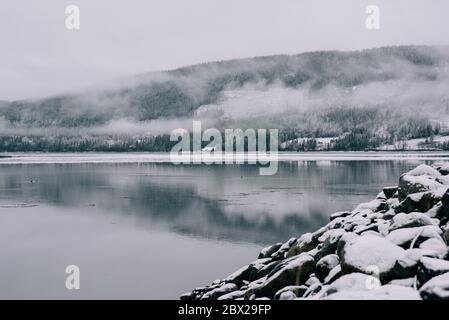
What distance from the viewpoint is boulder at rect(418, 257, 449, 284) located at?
7402 millimetres

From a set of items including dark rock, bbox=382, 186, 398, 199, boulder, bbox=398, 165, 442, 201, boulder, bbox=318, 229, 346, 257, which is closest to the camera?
boulder, bbox=318, 229, 346, 257

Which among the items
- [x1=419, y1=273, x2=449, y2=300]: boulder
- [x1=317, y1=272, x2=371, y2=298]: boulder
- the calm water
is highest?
[x1=419, y1=273, x2=449, y2=300]: boulder

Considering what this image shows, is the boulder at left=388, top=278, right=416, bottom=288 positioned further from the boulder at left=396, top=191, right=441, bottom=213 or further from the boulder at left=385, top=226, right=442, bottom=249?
the boulder at left=396, top=191, right=441, bottom=213

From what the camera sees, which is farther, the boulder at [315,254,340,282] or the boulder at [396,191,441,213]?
the boulder at [396,191,441,213]

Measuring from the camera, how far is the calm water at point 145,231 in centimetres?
1786

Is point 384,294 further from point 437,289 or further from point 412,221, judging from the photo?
point 412,221

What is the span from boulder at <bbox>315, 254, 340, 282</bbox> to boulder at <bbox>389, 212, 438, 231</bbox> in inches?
59.5

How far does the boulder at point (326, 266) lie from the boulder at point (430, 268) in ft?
8.00

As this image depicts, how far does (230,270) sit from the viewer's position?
18438mm

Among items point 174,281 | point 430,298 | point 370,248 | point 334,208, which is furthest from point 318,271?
point 334,208

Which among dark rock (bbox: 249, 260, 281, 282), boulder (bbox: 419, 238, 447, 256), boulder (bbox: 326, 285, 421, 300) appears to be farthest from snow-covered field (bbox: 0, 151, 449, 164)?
boulder (bbox: 326, 285, 421, 300)

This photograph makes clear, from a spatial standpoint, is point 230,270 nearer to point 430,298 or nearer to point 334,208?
point 430,298

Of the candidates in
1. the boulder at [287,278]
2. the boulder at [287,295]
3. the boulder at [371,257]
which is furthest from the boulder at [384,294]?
the boulder at [287,278]

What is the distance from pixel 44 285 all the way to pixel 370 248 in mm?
13052
